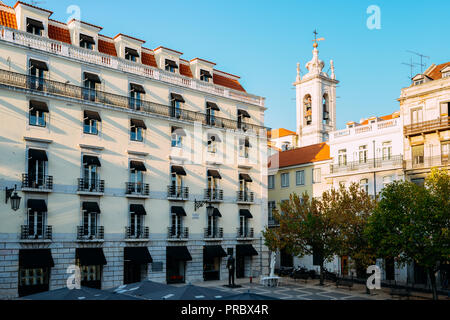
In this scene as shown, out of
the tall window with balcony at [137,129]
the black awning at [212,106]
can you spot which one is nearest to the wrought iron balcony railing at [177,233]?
the tall window with balcony at [137,129]

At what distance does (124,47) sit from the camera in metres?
37.8

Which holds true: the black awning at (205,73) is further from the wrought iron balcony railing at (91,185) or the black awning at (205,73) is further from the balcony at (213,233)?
the wrought iron balcony railing at (91,185)

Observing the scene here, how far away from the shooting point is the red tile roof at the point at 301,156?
51441mm

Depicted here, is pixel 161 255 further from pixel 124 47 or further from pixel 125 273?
pixel 124 47

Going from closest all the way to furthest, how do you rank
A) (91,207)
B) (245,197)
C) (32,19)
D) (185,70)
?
1. (32,19)
2. (91,207)
3. (185,70)
4. (245,197)

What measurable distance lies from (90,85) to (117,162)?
601 cm

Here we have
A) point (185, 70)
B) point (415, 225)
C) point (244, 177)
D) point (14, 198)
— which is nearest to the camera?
point (14, 198)

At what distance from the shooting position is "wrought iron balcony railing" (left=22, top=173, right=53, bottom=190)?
30.5 m

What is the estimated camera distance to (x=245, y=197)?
4312 cm

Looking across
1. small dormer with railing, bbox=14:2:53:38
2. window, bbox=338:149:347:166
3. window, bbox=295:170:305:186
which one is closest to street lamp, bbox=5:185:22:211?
small dormer with railing, bbox=14:2:53:38

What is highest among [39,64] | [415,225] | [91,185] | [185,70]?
[185,70]

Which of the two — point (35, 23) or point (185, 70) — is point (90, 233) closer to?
point (35, 23)

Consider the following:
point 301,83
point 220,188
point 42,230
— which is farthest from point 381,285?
point 301,83

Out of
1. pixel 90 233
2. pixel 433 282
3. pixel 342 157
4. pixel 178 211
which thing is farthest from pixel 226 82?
pixel 433 282
